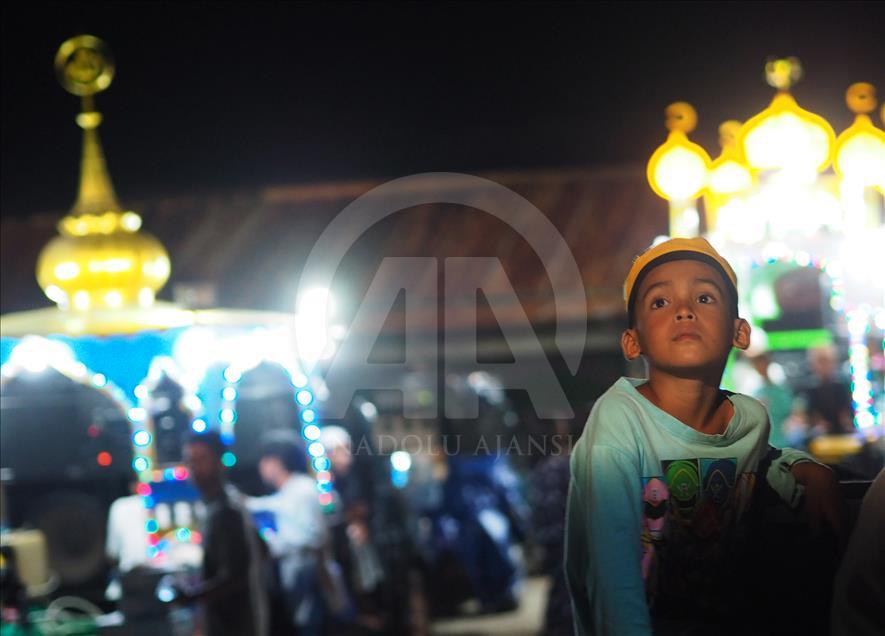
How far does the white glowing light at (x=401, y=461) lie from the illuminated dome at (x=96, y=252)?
2.42 meters

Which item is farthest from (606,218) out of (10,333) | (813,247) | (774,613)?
(774,613)

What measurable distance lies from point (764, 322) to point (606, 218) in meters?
2.75

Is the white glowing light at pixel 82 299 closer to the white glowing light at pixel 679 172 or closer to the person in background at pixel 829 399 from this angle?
the white glowing light at pixel 679 172

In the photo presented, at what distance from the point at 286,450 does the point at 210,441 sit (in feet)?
3.45

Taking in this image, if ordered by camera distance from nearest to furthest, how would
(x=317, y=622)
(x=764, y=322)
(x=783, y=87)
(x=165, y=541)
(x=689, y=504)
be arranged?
(x=689, y=504) < (x=165, y=541) < (x=783, y=87) < (x=317, y=622) < (x=764, y=322)

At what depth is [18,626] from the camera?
5309 mm

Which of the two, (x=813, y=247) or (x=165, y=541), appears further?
(x=813, y=247)

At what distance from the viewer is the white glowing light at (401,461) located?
7925 millimetres

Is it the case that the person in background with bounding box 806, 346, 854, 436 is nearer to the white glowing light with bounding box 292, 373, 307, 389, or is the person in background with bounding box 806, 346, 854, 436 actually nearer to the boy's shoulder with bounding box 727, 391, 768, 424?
the white glowing light with bounding box 292, 373, 307, 389

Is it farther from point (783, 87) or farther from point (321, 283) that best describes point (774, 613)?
point (321, 283)

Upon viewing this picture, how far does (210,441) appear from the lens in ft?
16.5

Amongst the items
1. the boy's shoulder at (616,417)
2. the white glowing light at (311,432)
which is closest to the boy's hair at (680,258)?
the boy's shoulder at (616,417)

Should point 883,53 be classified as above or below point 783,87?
below

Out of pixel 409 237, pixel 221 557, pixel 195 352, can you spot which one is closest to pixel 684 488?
pixel 221 557
